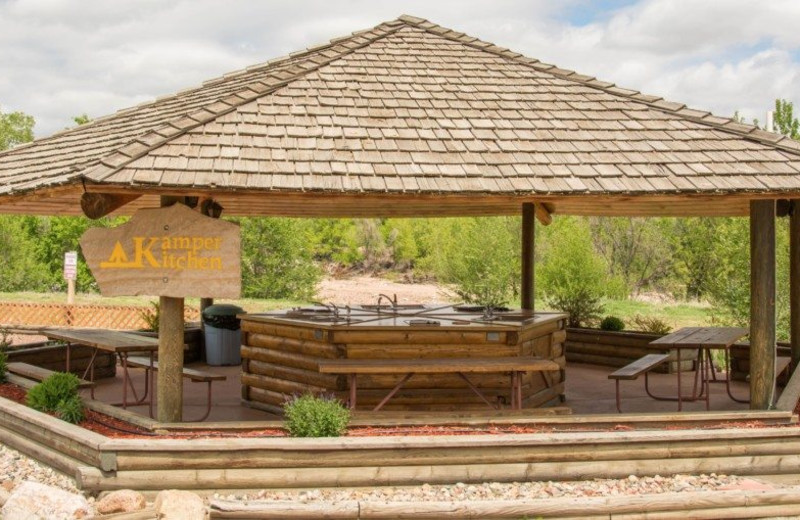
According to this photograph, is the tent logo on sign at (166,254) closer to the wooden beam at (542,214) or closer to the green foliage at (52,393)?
the green foliage at (52,393)

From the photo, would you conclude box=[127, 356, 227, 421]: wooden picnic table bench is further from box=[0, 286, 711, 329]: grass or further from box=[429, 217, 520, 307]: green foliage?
box=[0, 286, 711, 329]: grass

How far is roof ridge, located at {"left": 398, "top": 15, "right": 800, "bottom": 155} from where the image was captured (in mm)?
8859

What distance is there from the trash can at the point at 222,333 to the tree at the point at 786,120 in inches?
761

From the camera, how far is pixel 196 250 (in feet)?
24.6

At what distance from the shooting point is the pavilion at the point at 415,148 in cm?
752

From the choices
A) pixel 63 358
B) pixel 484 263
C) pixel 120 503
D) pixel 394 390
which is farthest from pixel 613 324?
pixel 484 263

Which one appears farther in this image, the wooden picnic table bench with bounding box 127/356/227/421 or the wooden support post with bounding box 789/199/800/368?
the wooden support post with bounding box 789/199/800/368

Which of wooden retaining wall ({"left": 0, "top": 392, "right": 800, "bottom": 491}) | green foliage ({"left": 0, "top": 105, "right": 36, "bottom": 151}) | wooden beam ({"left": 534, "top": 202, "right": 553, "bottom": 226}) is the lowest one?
wooden retaining wall ({"left": 0, "top": 392, "right": 800, "bottom": 491})

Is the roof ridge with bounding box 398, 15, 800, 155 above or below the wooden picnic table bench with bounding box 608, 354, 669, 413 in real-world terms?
above

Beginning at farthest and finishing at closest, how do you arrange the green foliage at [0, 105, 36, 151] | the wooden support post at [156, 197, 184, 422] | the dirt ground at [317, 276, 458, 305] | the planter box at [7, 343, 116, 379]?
the green foliage at [0, 105, 36, 151] < the dirt ground at [317, 276, 458, 305] < the planter box at [7, 343, 116, 379] < the wooden support post at [156, 197, 184, 422]

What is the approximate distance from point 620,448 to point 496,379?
1.84 metres

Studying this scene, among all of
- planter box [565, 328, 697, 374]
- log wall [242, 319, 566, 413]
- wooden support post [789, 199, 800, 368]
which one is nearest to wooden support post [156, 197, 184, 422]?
log wall [242, 319, 566, 413]

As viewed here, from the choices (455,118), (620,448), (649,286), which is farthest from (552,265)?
(649,286)

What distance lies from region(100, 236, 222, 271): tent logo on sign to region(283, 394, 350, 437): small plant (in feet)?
4.87
